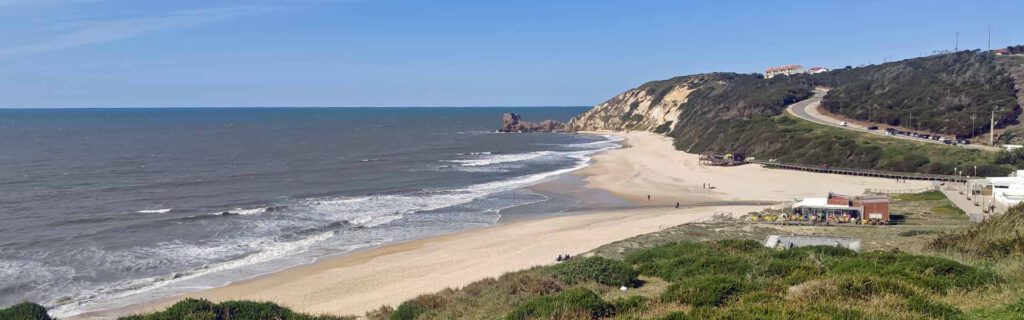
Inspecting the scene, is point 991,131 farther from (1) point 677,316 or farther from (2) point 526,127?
(2) point 526,127

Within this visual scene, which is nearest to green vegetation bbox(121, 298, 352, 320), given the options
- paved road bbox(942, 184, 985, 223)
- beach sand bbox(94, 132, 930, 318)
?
beach sand bbox(94, 132, 930, 318)

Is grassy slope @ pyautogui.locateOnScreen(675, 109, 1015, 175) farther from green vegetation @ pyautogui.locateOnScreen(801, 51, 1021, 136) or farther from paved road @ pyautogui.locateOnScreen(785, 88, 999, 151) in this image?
green vegetation @ pyautogui.locateOnScreen(801, 51, 1021, 136)

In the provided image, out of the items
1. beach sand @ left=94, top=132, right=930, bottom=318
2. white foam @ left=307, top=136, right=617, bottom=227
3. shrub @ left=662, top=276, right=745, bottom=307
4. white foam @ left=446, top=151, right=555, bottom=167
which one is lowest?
beach sand @ left=94, top=132, right=930, bottom=318

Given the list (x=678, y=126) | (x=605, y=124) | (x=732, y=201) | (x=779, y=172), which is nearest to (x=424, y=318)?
(x=732, y=201)

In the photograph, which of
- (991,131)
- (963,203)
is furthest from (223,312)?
(991,131)

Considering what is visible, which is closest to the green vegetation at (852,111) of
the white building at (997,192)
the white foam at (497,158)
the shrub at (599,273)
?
the white building at (997,192)

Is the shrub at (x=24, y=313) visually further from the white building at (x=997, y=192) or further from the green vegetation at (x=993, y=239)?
the white building at (x=997, y=192)
